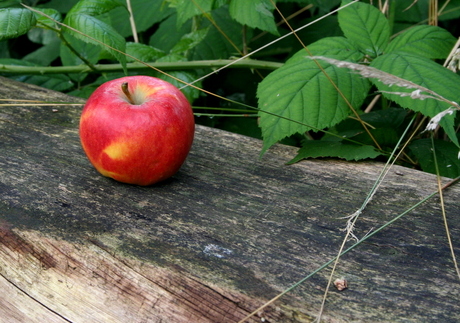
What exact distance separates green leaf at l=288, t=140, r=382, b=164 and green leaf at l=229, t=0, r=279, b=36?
48 centimetres

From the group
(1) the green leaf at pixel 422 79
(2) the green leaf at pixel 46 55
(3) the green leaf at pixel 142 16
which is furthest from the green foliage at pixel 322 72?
(2) the green leaf at pixel 46 55

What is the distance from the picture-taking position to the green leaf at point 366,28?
1.63 meters

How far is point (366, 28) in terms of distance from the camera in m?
1.66

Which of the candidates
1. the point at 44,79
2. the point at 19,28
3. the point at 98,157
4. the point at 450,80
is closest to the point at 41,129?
the point at 19,28

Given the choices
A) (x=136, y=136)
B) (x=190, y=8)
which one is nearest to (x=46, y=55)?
(x=190, y=8)

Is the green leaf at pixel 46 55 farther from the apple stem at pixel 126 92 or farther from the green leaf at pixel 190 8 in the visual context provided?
the apple stem at pixel 126 92

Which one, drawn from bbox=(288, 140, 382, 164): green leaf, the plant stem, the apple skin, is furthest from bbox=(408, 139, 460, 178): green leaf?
the apple skin

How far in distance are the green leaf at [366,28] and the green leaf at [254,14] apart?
0.82 feet

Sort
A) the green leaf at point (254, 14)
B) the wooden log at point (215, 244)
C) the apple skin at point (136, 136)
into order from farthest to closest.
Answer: the green leaf at point (254, 14)
the apple skin at point (136, 136)
the wooden log at point (215, 244)

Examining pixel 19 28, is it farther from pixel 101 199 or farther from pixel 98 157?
pixel 101 199

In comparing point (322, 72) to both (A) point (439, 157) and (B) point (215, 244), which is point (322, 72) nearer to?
(A) point (439, 157)

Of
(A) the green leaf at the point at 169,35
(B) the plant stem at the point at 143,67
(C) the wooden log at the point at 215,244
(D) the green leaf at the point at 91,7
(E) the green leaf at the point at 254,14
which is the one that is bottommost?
(C) the wooden log at the point at 215,244

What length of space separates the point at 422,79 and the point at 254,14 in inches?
25.6

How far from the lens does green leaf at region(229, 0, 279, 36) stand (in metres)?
1.78
